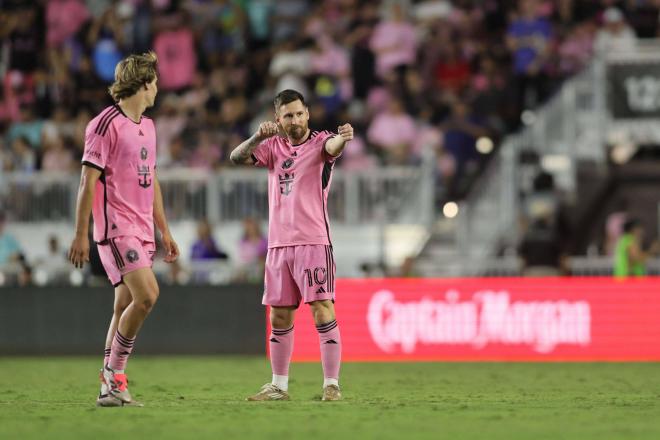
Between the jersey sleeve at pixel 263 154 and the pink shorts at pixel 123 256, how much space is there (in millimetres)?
1273

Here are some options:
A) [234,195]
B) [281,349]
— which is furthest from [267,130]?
[234,195]

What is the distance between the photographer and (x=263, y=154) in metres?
11.6

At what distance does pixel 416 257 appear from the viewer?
2164 cm

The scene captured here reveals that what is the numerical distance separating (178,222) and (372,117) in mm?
3462

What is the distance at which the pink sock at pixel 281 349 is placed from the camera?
11.6 metres

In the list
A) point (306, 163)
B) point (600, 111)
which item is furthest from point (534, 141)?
point (306, 163)

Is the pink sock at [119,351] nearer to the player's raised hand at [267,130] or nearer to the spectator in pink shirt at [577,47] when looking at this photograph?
the player's raised hand at [267,130]

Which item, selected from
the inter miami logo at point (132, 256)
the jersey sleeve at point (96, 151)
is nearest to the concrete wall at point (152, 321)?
Answer: the inter miami logo at point (132, 256)

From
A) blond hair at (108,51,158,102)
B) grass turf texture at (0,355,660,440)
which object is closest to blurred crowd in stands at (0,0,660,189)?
grass turf texture at (0,355,660,440)

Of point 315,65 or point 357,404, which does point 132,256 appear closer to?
point 357,404

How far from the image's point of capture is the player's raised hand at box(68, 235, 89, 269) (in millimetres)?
10273

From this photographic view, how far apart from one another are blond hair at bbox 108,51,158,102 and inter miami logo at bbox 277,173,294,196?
1301mm

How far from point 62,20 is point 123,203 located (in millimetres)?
15847

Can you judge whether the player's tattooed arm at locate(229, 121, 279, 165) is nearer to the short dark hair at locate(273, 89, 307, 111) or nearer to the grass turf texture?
the short dark hair at locate(273, 89, 307, 111)
